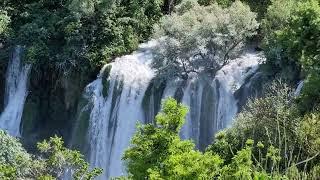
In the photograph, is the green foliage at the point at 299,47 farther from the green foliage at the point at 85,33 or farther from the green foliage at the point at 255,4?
the green foliage at the point at 85,33

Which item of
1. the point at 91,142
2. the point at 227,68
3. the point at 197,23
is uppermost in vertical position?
the point at 197,23

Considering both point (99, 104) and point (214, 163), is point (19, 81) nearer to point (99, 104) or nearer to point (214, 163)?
point (99, 104)

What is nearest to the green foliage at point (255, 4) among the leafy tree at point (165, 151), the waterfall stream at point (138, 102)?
the waterfall stream at point (138, 102)

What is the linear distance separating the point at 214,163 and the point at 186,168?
2.55 ft

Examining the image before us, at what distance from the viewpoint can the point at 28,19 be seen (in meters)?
27.9

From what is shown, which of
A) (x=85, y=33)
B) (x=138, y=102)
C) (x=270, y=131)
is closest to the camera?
(x=270, y=131)

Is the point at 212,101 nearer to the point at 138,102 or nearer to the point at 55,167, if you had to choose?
the point at 138,102

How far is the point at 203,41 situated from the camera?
23031 mm

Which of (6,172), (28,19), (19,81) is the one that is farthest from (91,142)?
(6,172)

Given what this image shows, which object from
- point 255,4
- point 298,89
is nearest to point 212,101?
point 298,89

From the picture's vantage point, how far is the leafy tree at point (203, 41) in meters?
23.1

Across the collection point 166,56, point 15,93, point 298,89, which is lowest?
point 298,89

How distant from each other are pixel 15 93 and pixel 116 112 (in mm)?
5692

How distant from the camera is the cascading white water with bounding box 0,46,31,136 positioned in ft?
88.5
